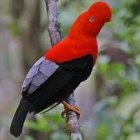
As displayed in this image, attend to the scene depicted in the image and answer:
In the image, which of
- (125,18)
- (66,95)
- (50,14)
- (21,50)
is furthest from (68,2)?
(66,95)

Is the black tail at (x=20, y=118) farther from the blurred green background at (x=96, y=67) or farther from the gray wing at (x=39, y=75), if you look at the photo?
the blurred green background at (x=96, y=67)

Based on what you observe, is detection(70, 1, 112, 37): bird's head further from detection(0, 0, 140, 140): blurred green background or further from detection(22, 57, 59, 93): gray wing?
detection(0, 0, 140, 140): blurred green background

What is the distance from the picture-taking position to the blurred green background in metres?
4.51

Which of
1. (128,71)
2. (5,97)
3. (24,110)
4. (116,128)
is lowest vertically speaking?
(24,110)

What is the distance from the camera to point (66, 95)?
138 inches

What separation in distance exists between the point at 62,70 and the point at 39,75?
5.7 inches

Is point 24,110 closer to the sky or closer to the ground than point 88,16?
closer to the ground

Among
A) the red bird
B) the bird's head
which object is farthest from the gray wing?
the bird's head

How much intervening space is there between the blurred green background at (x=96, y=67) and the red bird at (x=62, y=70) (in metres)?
0.65

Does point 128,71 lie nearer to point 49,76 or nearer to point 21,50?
point 49,76

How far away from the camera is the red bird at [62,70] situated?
11.2ft

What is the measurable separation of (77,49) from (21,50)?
2.57m

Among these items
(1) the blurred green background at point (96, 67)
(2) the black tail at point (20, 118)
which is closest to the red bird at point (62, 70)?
(2) the black tail at point (20, 118)

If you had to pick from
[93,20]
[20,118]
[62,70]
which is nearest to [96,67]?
[93,20]
